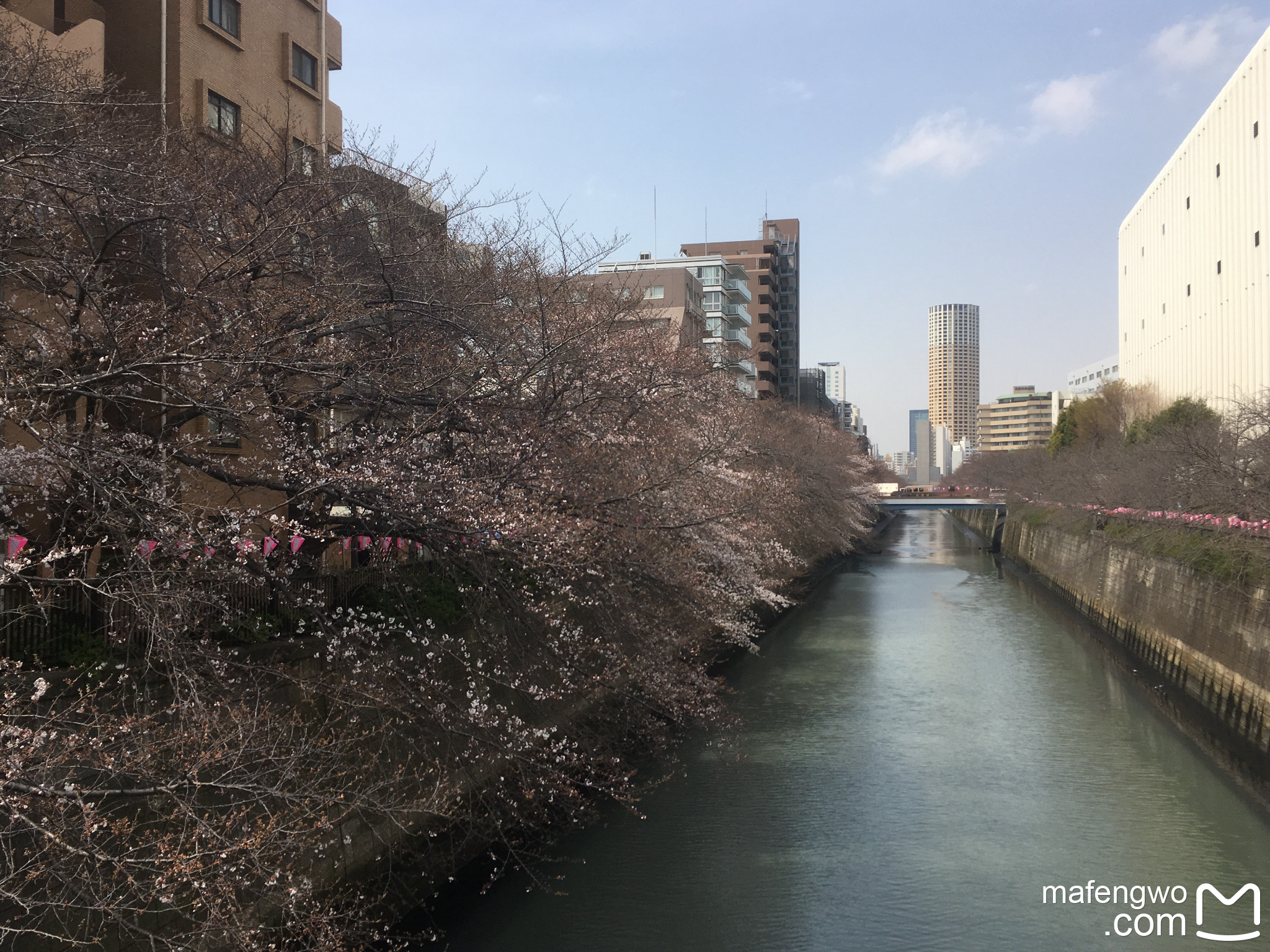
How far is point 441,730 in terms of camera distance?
29.9 feet

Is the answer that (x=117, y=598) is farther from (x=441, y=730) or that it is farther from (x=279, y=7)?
(x=279, y=7)

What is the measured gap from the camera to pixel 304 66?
55.2 feet

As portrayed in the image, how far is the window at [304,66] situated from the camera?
16.4 meters

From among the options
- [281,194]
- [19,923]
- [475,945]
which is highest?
[281,194]

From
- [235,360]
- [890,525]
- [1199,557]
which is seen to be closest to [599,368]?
[235,360]

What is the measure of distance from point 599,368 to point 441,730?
16.9 ft

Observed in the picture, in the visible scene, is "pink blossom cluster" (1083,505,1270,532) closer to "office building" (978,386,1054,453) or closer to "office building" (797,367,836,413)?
"office building" (797,367,836,413)

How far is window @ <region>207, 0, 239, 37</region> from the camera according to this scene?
572 inches

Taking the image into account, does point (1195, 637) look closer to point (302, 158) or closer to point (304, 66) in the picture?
point (302, 158)

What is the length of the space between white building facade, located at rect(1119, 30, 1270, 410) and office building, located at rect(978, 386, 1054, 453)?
10108 cm

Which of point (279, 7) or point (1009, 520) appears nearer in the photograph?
point (279, 7)

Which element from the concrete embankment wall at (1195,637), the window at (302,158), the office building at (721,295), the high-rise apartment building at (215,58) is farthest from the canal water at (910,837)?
the office building at (721,295)

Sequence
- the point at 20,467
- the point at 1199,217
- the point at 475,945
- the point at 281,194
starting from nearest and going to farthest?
the point at 20,467 < the point at 475,945 < the point at 281,194 < the point at 1199,217

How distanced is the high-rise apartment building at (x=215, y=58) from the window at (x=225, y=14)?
0.01 meters
